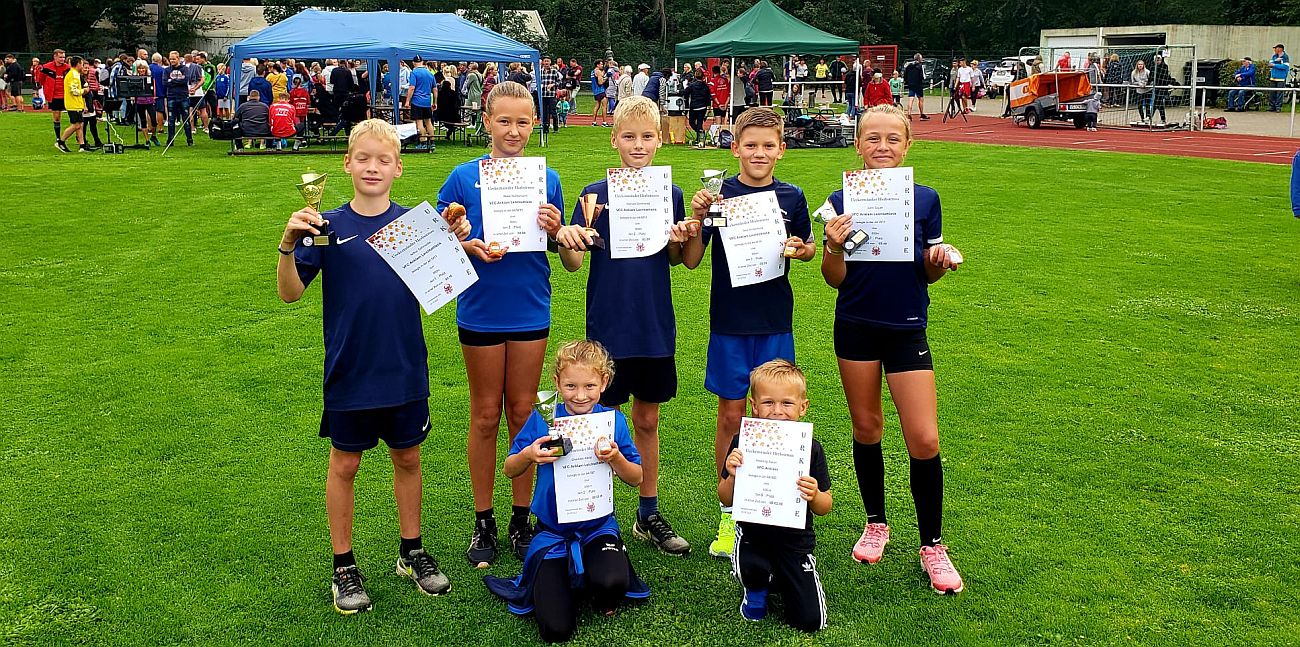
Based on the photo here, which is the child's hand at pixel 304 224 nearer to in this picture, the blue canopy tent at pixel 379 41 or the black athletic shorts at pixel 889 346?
the black athletic shorts at pixel 889 346

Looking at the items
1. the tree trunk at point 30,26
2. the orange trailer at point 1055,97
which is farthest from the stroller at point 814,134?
the tree trunk at point 30,26

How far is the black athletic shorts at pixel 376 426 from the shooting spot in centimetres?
387

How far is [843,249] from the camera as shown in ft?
13.1

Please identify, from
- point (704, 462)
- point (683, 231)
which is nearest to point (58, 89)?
point (704, 462)

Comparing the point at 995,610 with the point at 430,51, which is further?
the point at 430,51

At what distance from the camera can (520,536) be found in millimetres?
4465

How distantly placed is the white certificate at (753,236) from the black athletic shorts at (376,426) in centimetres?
136

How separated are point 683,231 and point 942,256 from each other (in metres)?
1.03

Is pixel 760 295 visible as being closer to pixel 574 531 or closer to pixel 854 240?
pixel 854 240

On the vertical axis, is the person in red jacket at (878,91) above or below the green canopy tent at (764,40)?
below

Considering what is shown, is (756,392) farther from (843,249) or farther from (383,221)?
(383,221)

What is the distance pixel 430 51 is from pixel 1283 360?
17948 millimetres

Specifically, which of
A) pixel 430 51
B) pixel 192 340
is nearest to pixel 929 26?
pixel 430 51

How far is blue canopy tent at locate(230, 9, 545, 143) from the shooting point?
21.3 m
